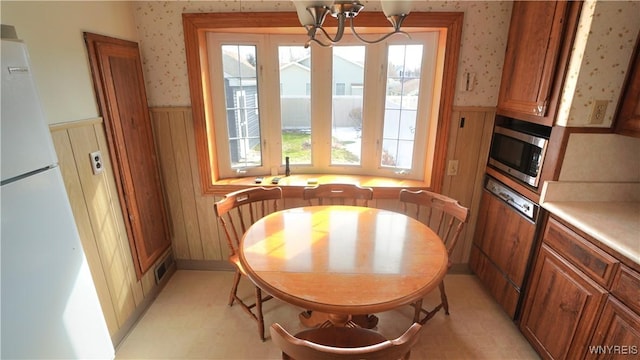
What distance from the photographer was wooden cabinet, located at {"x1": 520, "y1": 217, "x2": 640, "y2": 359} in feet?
4.28

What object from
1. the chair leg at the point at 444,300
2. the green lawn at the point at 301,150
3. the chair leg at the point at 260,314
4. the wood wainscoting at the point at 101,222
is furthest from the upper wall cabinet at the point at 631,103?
the wood wainscoting at the point at 101,222

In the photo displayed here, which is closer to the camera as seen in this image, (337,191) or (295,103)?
(337,191)

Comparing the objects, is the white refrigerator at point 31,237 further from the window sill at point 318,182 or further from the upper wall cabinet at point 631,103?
the upper wall cabinet at point 631,103

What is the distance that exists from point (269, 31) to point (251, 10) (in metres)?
0.23

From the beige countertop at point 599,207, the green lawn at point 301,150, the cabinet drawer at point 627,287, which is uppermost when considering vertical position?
the green lawn at point 301,150

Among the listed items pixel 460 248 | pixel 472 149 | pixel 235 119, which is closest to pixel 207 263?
pixel 235 119

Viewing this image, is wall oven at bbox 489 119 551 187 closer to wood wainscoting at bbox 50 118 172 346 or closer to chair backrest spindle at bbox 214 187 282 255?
chair backrest spindle at bbox 214 187 282 255

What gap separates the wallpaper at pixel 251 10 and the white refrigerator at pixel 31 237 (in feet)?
3.93

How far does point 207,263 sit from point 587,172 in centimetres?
280

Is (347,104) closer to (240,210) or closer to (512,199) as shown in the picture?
(240,210)

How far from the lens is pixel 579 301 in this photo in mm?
1518

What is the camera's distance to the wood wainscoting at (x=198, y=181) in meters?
2.33

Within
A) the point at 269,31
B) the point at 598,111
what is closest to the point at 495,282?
the point at 598,111

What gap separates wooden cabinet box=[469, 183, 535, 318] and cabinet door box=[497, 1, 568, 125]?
2.19 feet
